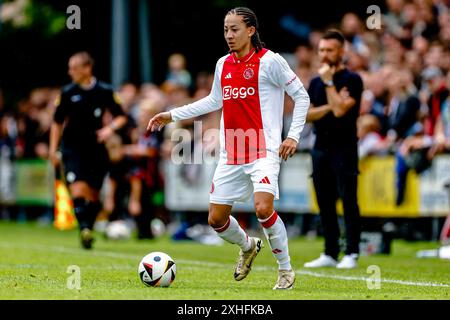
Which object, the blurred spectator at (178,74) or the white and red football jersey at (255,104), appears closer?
the white and red football jersey at (255,104)

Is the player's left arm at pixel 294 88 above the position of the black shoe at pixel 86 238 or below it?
above

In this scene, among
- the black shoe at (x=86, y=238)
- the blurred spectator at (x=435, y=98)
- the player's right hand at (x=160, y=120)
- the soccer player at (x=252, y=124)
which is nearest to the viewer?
the soccer player at (x=252, y=124)

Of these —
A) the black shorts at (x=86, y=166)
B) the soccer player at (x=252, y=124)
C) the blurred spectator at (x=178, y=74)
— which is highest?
the blurred spectator at (x=178, y=74)

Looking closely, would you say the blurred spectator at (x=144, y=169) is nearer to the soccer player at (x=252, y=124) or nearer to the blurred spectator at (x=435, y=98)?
the blurred spectator at (x=435, y=98)

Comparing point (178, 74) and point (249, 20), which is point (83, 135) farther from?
point (178, 74)

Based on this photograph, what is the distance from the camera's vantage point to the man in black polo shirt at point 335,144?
1188 cm

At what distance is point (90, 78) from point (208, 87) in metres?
7.24

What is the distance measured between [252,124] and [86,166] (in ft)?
19.0

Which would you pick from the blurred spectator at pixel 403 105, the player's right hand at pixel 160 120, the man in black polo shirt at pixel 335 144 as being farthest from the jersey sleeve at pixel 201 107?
the blurred spectator at pixel 403 105

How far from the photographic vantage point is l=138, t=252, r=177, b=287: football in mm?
9133

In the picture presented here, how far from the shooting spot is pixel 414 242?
16.9m

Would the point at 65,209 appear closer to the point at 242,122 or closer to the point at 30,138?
the point at 30,138

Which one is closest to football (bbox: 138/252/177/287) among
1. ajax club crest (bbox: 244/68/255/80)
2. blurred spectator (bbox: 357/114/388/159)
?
ajax club crest (bbox: 244/68/255/80)

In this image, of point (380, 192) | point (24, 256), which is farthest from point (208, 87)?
point (24, 256)
